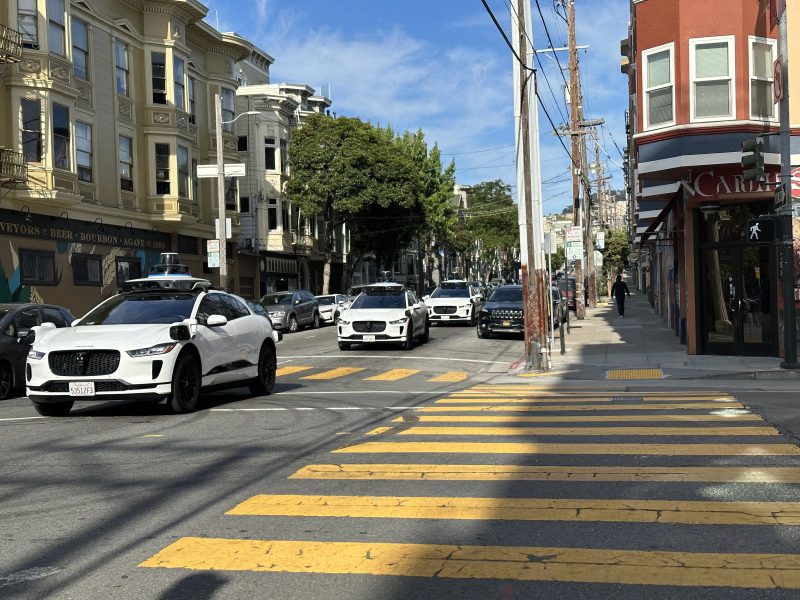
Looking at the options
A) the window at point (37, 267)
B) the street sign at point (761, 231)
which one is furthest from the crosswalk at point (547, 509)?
the window at point (37, 267)

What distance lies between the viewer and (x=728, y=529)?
5.59 m

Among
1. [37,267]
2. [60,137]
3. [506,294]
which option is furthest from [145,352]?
[60,137]

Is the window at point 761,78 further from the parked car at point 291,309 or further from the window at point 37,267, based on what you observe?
the window at point 37,267

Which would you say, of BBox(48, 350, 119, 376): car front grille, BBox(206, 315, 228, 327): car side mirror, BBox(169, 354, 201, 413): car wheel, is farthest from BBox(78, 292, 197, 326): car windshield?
BBox(48, 350, 119, 376): car front grille

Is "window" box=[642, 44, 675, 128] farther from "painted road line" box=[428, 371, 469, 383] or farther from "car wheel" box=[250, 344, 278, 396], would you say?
"car wheel" box=[250, 344, 278, 396]

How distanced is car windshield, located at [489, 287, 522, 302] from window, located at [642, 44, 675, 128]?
1051 centimetres

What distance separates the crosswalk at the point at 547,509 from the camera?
494 centimetres

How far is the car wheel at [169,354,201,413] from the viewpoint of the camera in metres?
11.5

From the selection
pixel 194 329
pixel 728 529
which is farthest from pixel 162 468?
pixel 728 529

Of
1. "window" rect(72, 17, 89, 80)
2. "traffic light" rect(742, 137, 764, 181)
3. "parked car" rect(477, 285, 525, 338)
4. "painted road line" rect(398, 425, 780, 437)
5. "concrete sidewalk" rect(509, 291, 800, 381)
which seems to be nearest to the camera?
"painted road line" rect(398, 425, 780, 437)

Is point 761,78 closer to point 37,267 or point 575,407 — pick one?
point 575,407

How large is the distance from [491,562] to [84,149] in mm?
29470

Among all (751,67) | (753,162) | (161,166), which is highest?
(161,166)

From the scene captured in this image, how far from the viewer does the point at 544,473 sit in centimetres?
747
